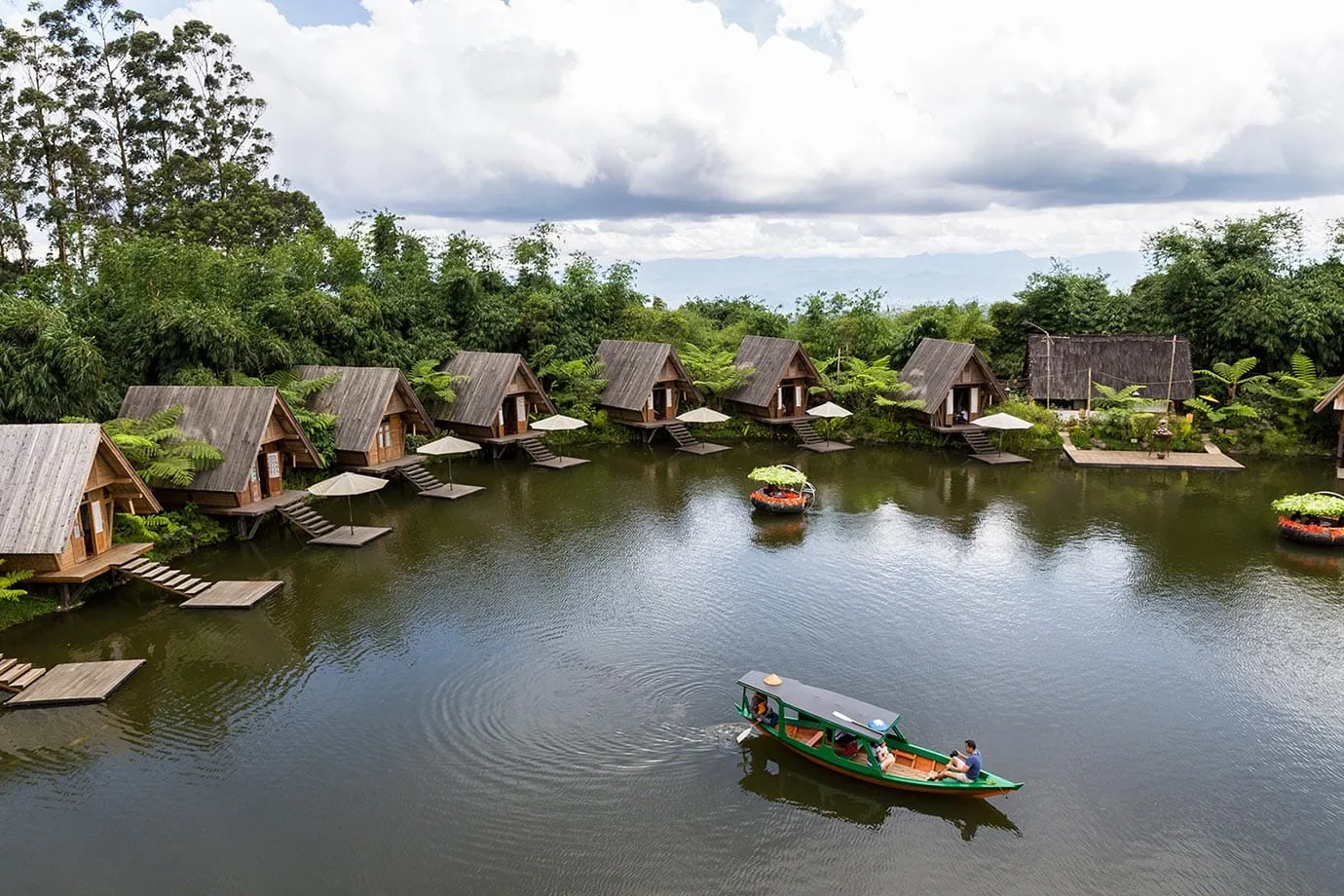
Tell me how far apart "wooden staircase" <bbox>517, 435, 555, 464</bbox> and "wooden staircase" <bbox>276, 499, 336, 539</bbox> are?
991 cm

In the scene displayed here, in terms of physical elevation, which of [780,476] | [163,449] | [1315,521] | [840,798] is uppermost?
[163,449]

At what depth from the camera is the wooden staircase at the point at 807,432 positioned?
1470 inches

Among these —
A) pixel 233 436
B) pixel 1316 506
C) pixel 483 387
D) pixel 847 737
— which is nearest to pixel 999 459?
pixel 1316 506

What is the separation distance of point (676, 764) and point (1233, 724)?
9.42m

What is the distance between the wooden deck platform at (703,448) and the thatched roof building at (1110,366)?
15.0 meters

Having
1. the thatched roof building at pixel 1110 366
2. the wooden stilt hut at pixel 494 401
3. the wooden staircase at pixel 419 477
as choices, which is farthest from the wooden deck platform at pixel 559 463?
the thatched roof building at pixel 1110 366

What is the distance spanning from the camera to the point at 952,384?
3534 centimetres

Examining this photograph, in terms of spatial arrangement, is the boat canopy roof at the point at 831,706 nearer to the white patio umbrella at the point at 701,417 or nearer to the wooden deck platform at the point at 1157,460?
the white patio umbrella at the point at 701,417

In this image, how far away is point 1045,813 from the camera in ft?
41.2

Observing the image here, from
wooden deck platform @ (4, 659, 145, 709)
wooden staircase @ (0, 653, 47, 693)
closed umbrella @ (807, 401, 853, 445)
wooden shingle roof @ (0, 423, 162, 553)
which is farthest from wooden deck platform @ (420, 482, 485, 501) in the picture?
closed umbrella @ (807, 401, 853, 445)

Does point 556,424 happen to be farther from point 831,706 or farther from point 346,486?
point 831,706

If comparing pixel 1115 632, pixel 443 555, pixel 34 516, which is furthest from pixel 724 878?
pixel 34 516

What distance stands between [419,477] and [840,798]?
20531 mm

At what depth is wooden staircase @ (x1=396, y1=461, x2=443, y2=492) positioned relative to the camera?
29625mm
